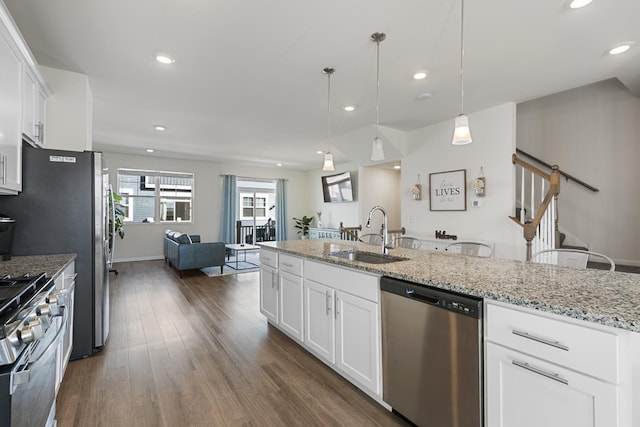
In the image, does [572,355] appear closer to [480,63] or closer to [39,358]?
[39,358]

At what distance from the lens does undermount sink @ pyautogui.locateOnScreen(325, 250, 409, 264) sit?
245 centimetres

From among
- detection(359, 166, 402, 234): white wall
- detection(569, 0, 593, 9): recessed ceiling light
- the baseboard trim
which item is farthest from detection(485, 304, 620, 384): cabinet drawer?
the baseboard trim

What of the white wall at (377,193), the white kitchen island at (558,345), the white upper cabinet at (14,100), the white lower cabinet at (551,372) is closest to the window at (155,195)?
the white wall at (377,193)

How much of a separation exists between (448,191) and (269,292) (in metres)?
3.30

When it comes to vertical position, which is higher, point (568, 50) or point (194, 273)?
point (568, 50)

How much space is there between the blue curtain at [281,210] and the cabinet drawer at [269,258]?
246 inches

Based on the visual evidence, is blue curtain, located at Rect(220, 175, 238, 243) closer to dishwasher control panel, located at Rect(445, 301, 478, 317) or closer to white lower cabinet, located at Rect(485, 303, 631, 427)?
dishwasher control panel, located at Rect(445, 301, 478, 317)

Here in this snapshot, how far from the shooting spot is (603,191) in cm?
434

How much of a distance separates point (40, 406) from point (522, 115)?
21.6ft

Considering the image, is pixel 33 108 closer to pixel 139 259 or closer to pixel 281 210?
pixel 139 259

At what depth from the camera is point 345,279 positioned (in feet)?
6.83

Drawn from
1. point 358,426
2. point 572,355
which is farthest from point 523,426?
point 358,426

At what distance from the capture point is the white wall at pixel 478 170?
13.3 feet

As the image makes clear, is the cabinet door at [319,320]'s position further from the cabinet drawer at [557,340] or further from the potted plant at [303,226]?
the potted plant at [303,226]
